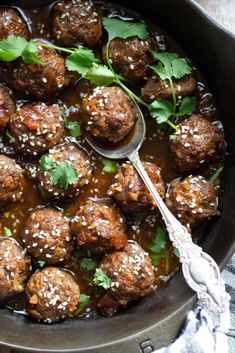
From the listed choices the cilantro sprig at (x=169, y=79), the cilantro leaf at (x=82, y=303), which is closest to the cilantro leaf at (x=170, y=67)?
the cilantro sprig at (x=169, y=79)

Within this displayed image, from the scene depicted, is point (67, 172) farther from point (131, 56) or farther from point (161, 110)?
point (131, 56)

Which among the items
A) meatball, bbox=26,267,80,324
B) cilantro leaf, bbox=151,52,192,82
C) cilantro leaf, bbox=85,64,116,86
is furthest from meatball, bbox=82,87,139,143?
meatball, bbox=26,267,80,324

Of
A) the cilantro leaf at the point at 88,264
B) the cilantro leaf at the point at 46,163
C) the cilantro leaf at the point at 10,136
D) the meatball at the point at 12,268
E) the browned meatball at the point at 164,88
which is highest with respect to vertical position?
the browned meatball at the point at 164,88

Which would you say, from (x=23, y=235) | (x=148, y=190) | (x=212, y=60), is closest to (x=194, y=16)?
(x=212, y=60)

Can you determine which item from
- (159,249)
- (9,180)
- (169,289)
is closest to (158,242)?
(159,249)

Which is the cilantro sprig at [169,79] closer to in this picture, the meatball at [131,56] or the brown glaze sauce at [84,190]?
the meatball at [131,56]

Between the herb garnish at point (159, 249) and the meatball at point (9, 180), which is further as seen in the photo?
the herb garnish at point (159, 249)
